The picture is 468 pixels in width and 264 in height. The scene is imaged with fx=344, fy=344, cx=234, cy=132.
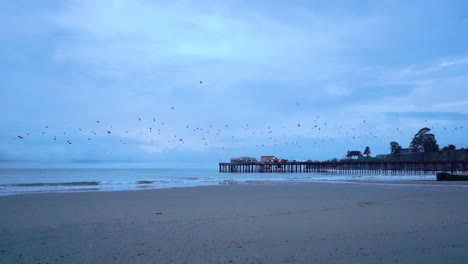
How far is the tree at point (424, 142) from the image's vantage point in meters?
117

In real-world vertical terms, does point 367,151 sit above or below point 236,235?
above

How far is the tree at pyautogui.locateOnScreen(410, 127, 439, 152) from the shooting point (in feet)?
384

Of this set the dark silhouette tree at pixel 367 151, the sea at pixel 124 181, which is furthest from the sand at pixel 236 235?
the dark silhouette tree at pixel 367 151

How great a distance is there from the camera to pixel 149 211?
11.3m

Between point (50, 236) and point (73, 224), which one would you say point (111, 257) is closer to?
point (50, 236)

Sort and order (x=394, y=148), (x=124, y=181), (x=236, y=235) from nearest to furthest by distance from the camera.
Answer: (x=236, y=235), (x=124, y=181), (x=394, y=148)

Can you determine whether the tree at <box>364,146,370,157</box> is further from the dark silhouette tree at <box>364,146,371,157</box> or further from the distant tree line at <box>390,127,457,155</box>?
the distant tree line at <box>390,127,457,155</box>

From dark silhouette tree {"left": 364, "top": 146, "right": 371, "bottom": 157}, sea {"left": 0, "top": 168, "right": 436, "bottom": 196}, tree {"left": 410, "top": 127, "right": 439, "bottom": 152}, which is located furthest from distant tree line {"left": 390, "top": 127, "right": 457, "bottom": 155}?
sea {"left": 0, "top": 168, "right": 436, "bottom": 196}

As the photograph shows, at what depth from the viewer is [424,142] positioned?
120 meters

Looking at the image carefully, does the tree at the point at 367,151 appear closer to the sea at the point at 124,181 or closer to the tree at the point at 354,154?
the tree at the point at 354,154

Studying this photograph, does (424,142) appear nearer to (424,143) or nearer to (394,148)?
(424,143)

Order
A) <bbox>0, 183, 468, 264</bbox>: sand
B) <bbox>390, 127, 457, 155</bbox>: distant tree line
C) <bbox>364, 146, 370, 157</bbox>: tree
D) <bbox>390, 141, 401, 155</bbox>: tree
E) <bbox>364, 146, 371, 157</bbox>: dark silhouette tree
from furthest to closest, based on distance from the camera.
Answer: <bbox>364, 146, 370, 157</bbox>: tree → <bbox>364, 146, 371, 157</bbox>: dark silhouette tree → <bbox>390, 141, 401, 155</bbox>: tree → <bbox>390, 127, 457, 155</bbox>: distant tree line → <bbox>0, 183, 468, 264</bbox>: sand

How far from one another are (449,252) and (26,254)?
7.30 m

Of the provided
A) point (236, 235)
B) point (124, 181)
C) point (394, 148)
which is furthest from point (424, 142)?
point (236, 235)
